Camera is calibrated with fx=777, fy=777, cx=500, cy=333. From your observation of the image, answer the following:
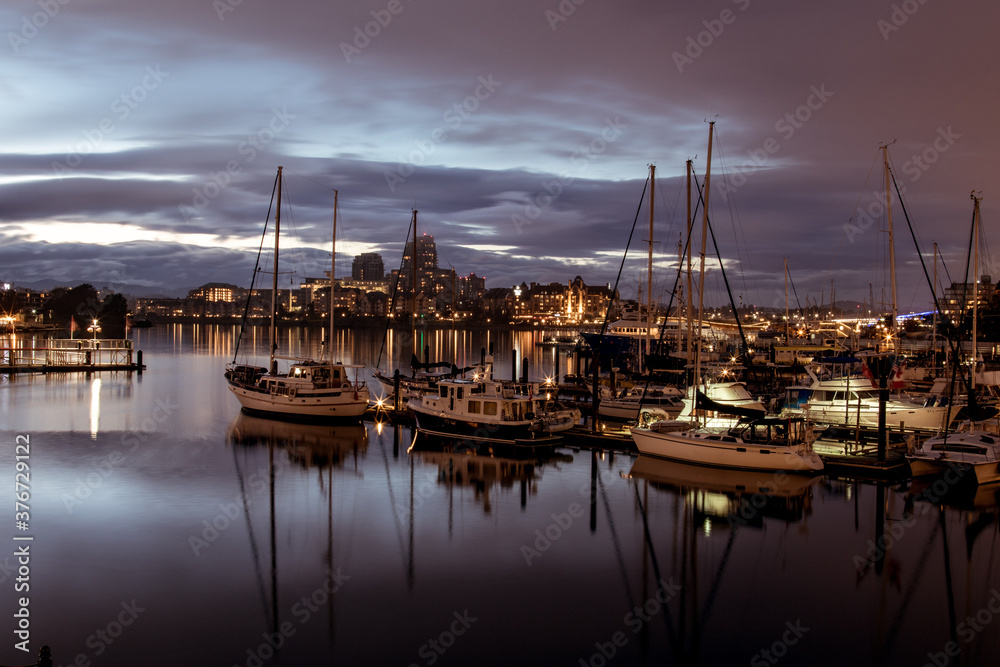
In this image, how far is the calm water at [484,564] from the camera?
12.2 m

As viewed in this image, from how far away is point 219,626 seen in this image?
41.6 ft

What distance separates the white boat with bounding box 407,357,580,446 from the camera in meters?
26.3

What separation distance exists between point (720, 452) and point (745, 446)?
73cm

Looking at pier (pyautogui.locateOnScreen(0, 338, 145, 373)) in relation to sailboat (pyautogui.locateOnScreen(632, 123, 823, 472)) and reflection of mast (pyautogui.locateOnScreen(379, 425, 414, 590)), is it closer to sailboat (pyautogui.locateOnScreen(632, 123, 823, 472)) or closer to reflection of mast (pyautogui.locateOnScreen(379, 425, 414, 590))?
reflection of mast (pyautogui.locateOnScreen(379, 425, 414, 590))

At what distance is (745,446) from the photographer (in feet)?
72.5

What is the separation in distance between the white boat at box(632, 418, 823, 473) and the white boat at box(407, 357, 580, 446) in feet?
12.6

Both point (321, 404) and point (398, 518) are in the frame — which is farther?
point (321, 404)

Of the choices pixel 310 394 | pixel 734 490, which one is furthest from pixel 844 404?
pixel 310 394

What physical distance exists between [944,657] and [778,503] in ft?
25.8

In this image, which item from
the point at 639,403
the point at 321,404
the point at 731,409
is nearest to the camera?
the point at 731,409

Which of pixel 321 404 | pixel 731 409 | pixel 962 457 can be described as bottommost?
pixel 321 404

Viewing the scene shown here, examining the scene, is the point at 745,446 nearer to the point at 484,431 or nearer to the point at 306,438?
the point at 484,431

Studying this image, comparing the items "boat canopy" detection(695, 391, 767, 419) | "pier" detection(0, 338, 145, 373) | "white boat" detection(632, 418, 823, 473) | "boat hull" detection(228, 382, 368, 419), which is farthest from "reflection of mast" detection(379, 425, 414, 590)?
"pier" detection(0, 338, 145, 373)

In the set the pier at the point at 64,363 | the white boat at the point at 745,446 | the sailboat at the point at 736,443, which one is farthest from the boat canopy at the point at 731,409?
the pier at the point at 64,363
